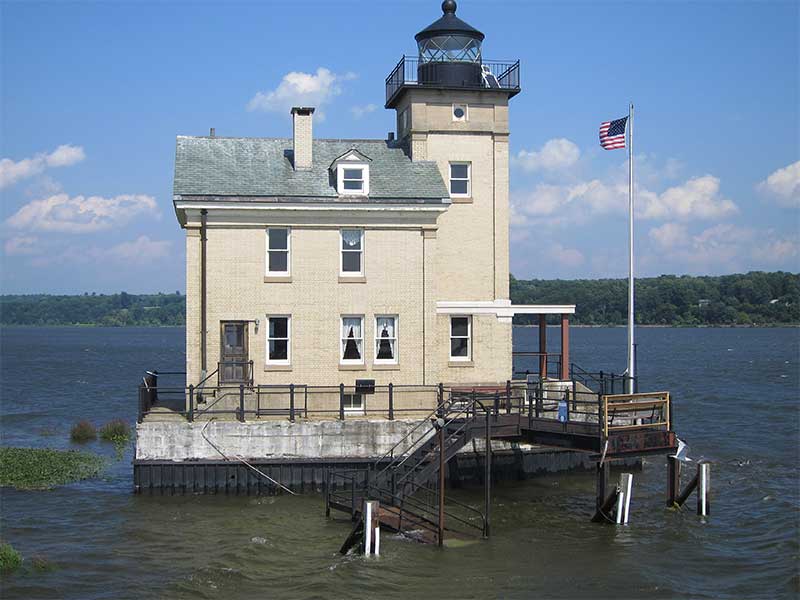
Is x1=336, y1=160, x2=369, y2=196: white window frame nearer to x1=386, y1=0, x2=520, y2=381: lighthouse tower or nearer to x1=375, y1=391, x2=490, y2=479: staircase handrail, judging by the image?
x1=386, y1=0, x2=520, y2=381: lighthouse tower

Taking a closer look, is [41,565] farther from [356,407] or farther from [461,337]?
[461,337]

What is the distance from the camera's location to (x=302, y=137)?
33312 millimetres

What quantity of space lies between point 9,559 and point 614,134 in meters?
23.9

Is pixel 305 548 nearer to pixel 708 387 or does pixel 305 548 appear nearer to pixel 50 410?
pixel 50 410

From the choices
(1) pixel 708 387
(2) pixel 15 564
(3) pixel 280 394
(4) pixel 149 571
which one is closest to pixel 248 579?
(4) pixel 149 571

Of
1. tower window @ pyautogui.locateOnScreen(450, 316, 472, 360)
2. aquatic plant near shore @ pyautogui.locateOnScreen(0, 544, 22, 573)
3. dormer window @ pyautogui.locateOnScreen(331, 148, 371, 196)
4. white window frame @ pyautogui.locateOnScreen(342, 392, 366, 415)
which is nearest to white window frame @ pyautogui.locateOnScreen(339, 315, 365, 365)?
white window frame @ pyautogui.locateOnScreen(342, 392, 366, 415)

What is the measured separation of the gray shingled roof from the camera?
31578 millimetres

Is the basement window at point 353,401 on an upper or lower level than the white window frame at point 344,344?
lower

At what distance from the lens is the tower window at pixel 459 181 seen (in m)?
34.3

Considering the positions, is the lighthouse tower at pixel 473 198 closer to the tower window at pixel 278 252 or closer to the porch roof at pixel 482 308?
the porch roof at pixel 482 308

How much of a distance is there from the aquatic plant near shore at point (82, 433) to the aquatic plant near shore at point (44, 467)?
Answer: 369 centimetres

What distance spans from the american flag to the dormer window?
900 centimetres

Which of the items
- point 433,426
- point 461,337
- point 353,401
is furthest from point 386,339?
point 433,426

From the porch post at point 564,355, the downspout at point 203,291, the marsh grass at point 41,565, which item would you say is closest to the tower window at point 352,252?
the downspout at point 203,291
